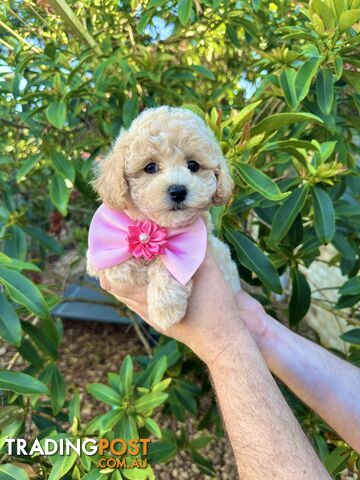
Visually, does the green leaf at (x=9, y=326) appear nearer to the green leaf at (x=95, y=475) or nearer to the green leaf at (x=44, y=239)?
the green leaf at (x=95, y=475)

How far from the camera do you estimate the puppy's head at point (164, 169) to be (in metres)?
1.25

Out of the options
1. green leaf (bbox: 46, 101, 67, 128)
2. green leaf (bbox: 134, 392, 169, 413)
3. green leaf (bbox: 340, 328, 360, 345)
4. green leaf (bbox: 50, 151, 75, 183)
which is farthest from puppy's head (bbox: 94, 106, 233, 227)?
green leaf (bbox: 340, 328, 360, 345)

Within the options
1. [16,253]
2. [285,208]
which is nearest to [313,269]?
[285,208]

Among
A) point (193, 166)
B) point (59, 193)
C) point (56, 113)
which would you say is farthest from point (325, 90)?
point (59, 193)

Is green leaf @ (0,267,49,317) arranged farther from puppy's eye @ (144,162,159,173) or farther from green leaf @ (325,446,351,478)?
green leaf @ (325,446,351,478)

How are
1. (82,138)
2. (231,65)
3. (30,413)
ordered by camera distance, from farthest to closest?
1. (231,65)
2. (82,138)
3. (30,413)

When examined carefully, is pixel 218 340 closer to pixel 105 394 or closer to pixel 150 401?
pixel 150 401

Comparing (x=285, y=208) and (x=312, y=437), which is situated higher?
(x=285, y=208)

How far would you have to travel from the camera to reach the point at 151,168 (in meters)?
1.29

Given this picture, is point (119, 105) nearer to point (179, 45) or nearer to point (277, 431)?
point (179, 45)

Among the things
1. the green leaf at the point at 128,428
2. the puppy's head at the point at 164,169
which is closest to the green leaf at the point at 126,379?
the green leaf at the point at 128,428

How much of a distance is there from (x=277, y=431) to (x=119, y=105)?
1.71 metres

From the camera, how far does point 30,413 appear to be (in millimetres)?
1997

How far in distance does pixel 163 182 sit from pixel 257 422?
728mm
